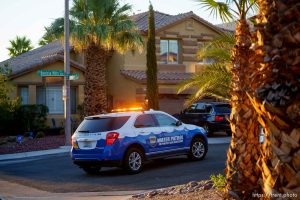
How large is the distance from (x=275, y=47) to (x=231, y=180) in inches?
132

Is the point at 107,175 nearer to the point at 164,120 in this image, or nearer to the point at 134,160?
the point at 134,160

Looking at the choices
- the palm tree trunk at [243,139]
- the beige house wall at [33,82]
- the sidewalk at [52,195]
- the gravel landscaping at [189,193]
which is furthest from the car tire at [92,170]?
the beige house wall at [33,82]

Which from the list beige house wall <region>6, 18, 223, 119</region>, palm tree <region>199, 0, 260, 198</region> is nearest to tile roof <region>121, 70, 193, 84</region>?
beige house wall <region>6, 18, 223, 119</region>

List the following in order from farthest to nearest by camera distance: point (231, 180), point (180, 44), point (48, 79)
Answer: point (180, 44)
point (48, 79)
point (231, 180)

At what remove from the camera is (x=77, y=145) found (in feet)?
44.7

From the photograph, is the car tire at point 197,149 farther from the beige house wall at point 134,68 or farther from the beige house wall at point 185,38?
Result: the beige house wall at point 185,38

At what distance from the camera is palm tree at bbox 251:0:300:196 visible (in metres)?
3.42

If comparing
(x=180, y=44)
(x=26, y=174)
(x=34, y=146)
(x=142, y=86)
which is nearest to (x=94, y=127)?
(x=26, y=174)

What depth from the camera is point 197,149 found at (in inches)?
608

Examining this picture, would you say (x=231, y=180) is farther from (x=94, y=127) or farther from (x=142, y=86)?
(x=142, y=86)

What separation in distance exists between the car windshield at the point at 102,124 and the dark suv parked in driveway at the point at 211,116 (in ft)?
36.7

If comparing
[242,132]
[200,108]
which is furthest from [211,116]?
[242,132]

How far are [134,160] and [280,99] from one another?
1028 cm

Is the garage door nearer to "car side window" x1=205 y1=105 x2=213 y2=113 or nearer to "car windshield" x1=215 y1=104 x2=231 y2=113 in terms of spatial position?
"car side window" x1=205 y1=105 x2=213 y2=113
